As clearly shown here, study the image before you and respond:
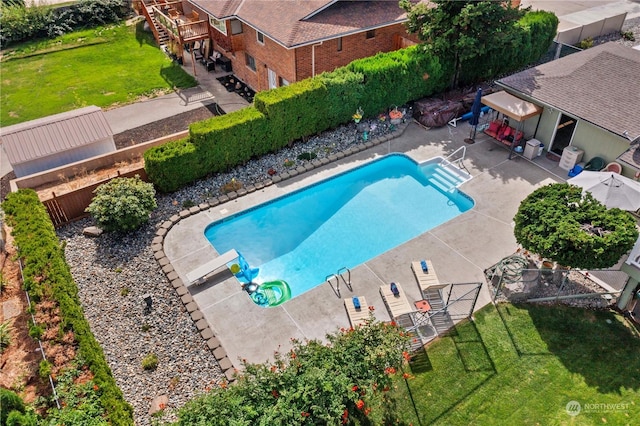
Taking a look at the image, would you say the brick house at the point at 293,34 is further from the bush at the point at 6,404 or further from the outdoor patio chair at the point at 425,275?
the bush at the point at 6,404

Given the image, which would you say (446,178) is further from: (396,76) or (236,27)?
(236,27)

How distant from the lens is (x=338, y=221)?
20891 millimetres

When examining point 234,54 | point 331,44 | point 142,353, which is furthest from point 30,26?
point 142,353

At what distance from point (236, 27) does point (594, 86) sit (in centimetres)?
1989

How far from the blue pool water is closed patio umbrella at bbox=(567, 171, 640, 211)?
5.06 m

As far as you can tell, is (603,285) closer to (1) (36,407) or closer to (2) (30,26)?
(1) (36,407)

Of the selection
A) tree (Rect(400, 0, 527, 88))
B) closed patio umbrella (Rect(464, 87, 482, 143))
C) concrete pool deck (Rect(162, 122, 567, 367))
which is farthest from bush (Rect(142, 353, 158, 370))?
tree (Rect(400, 0, 527, 88))

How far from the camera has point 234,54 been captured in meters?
30.0

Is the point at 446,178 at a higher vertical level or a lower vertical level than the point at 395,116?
lower

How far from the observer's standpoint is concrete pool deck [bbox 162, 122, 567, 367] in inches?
623

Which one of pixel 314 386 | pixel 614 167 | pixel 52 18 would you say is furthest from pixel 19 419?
pixel 52 18

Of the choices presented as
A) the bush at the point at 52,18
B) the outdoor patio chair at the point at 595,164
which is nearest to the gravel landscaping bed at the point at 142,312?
the outdoor patio chair at the point at 595,164

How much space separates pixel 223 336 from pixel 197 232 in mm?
5458

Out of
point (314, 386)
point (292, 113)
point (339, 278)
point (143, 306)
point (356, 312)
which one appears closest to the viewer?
point (314, 386)
